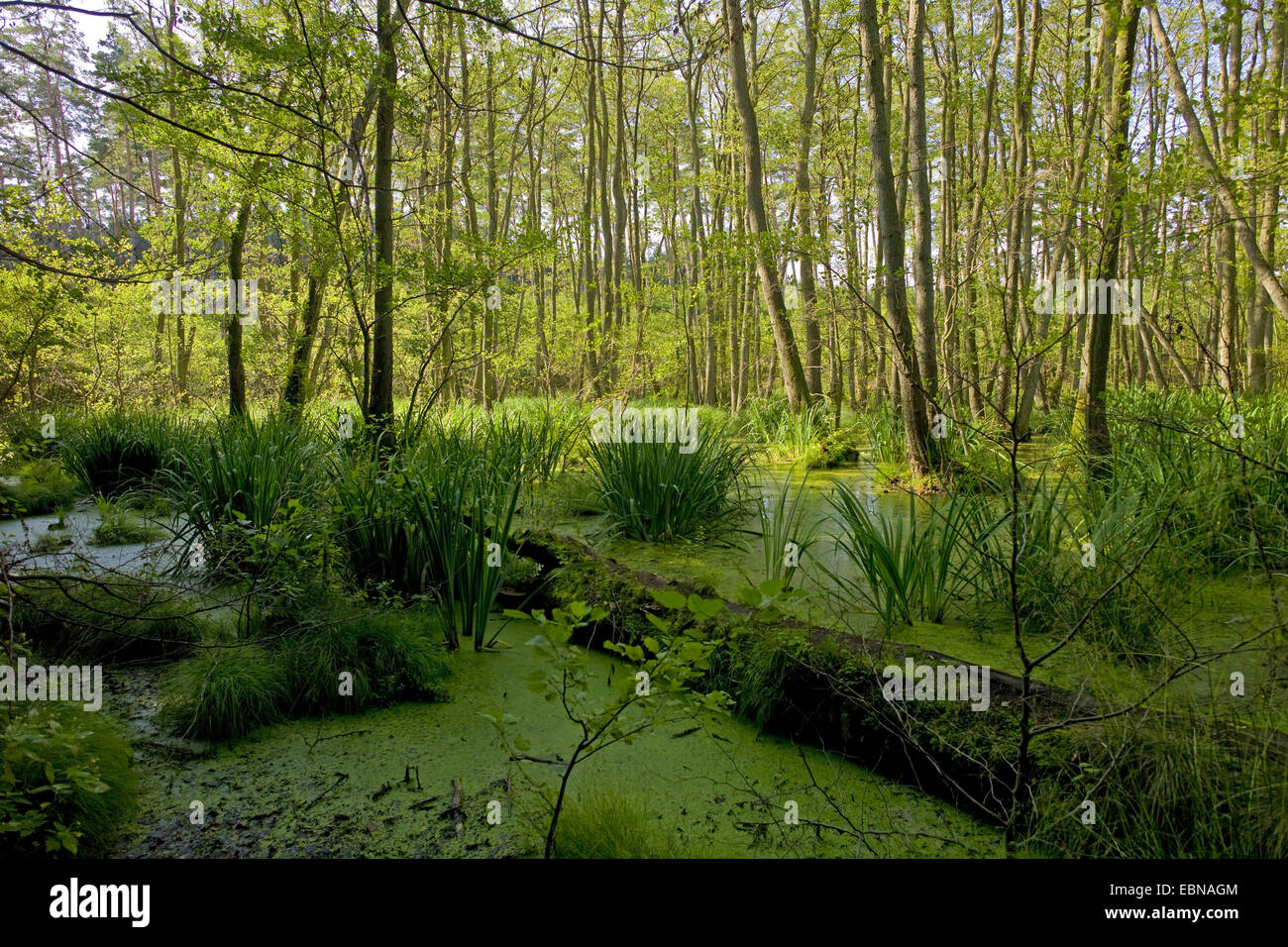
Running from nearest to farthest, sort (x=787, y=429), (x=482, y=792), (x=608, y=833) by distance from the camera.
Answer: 1. (x=608, y=833)
2. (x=482, y=792)
3. (x=787, y=429)

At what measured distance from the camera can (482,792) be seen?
181cm

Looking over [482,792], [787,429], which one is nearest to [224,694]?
[482,792]

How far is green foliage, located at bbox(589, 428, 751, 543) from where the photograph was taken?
400 centimetres

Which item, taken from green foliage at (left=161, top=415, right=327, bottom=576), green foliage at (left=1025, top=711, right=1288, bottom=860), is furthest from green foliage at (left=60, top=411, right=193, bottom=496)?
green foliage at (left=1025, top=711, right=1288, bottom=860)

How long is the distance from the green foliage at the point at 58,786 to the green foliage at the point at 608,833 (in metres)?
0.96

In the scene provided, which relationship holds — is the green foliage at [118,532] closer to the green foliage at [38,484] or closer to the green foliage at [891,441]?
the green foliage at [38,484]

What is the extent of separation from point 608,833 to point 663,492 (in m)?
2.57

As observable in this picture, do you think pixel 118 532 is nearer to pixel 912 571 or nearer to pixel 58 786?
pixel 58 786

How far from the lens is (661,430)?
A: 4.32m

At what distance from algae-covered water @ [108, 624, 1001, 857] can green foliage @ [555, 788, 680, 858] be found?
5 centimetres

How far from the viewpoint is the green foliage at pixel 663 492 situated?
4.00 meters
